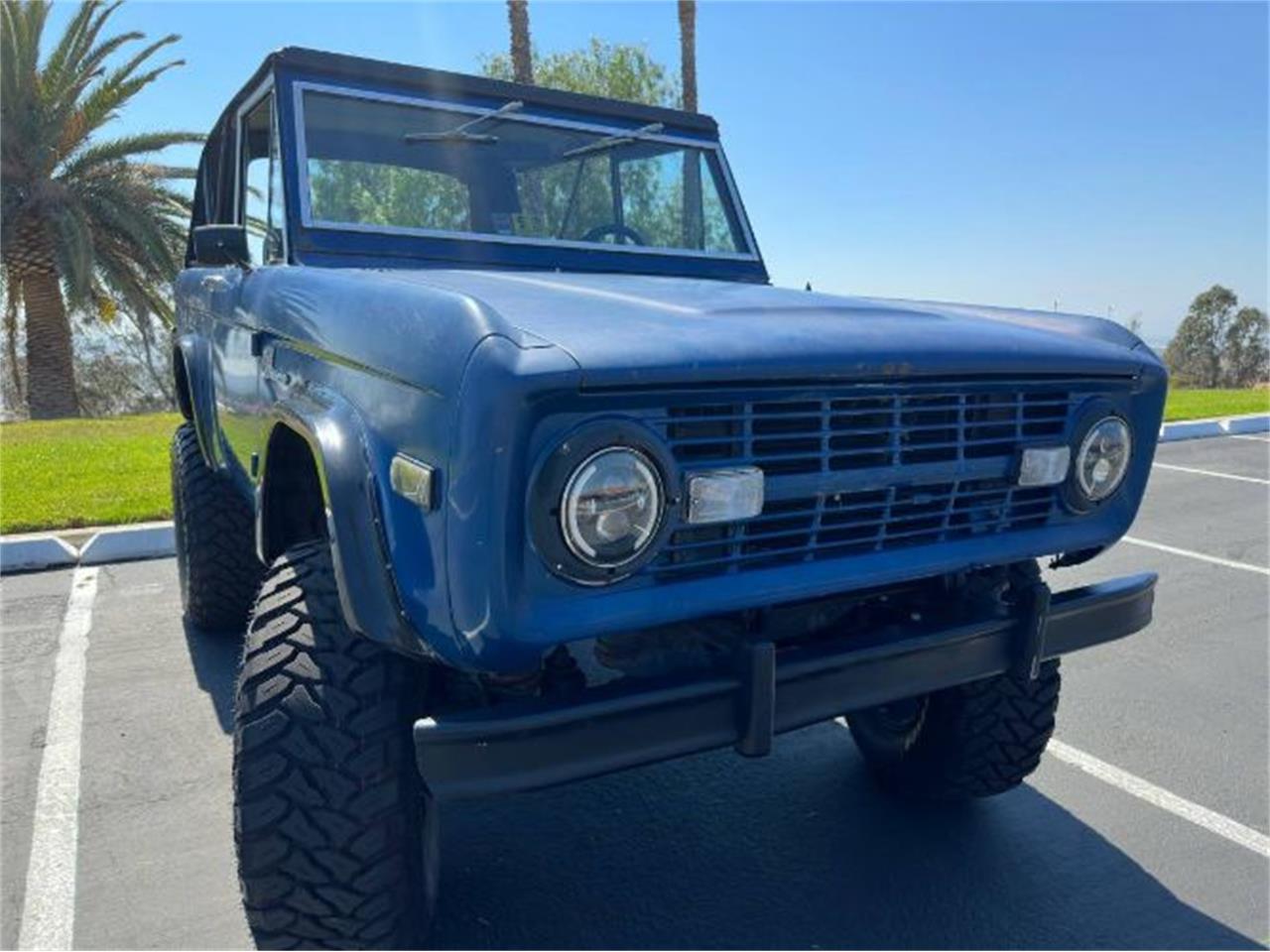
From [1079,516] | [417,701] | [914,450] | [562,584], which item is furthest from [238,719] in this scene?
[1079,516]

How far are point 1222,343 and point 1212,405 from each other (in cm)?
1352

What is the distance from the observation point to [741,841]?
9.18 ft

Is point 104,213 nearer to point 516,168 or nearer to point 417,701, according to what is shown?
point 516,168

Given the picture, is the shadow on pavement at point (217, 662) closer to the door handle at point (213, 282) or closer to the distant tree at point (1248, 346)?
the door handle at point (213, 282)

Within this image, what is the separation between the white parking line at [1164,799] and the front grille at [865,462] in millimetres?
1275

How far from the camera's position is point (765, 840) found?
2801mm

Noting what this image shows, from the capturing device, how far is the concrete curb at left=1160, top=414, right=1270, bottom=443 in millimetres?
11039

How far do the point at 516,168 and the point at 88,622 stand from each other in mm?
2825

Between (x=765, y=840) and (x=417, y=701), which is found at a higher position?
(x=417, y=701)

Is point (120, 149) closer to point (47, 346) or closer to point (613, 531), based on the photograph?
point (47, 346)

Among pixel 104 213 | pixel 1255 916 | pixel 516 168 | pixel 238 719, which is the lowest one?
pixel 1255 916

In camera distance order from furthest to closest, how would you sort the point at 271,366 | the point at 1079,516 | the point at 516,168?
the point at 516,168
the point at 271,366
the point at 1079,516

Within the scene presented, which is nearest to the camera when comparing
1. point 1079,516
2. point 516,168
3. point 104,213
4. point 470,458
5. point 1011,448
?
point 470,458

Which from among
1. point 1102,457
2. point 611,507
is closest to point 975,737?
point 1102,457
